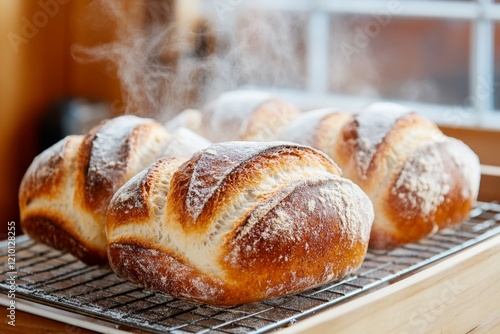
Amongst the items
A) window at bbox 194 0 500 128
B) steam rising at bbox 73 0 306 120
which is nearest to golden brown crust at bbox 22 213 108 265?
steam rising at bbox 73 0 306 120

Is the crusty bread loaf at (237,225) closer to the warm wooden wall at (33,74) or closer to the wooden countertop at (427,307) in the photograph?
the wooden countertop at (427,307)

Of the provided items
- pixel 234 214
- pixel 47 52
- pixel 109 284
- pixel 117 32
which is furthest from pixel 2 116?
pixel 234 214

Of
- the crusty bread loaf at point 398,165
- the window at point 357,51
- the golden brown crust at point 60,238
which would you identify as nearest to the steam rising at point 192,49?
the window at point 357,51

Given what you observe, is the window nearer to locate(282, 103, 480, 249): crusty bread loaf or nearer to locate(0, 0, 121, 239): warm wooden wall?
locate(0, 0, 121, 239): warm wooden wall

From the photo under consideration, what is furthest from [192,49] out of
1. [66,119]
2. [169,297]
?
[169,297]

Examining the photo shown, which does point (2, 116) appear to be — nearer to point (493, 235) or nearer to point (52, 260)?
point (52, 260)

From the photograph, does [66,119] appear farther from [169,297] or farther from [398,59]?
[169,297]
